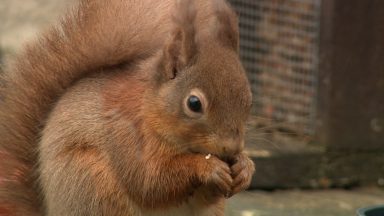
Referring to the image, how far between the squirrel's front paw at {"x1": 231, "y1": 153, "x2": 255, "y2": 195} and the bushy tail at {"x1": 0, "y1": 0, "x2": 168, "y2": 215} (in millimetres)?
456

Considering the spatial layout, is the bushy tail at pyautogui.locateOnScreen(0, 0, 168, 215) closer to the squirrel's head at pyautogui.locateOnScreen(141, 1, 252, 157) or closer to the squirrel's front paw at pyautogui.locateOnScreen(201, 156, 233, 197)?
the squirrel's head at pyautogui.locateOnScreen(141, 1, 252, 157)

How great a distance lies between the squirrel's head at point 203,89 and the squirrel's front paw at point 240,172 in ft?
0.30

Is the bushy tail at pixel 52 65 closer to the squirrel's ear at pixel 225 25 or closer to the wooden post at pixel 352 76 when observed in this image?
the squirrel's ear at pixel 225 25

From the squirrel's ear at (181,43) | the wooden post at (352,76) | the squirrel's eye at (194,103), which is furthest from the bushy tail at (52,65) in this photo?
the wooden post at (352,76)

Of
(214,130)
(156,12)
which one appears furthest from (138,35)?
(214,130)

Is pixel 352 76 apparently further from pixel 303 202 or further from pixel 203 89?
pixel 203 89

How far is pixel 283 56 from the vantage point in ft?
16.3

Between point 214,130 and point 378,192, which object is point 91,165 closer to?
point 214,130

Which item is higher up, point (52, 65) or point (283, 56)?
point (52, 65)

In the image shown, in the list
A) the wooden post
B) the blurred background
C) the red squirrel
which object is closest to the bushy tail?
the red squirrel

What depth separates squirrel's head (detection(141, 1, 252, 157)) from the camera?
2.59m

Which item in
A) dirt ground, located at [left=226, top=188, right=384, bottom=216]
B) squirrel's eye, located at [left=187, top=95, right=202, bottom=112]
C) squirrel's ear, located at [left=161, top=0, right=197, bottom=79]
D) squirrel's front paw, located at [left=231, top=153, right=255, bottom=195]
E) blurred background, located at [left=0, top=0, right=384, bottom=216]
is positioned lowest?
dirt ground, located at [left=226, top=188, right=384, bottom=216]

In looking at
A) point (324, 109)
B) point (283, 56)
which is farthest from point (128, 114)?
point (283, 56)

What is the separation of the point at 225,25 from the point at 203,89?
17 cm
